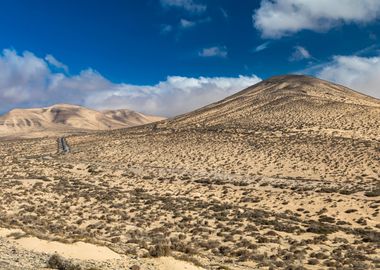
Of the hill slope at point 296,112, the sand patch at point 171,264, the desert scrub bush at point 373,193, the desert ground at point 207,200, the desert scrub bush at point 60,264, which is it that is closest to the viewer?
the desert scrub bush at point 60,264

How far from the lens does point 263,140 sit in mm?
70938

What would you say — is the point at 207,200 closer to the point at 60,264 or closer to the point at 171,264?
the point at 171,264

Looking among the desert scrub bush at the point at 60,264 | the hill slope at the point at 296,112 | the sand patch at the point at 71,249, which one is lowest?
the sand patch at the point at 71,249

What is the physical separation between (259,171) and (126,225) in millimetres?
28256

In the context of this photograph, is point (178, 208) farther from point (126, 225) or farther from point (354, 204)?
point (354, 204)

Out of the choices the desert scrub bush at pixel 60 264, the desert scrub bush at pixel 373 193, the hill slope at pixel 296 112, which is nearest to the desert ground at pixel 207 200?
the desert scrub bush at pixel 60 264

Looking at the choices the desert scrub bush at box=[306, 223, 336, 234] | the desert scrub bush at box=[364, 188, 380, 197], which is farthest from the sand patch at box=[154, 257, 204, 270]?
the desert scrub bush at box=[364, 188, 380, 197]

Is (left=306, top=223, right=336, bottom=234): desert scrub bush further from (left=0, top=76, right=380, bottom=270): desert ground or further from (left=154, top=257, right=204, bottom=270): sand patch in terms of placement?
(left=154, top=257, right=204, bottom=270): sand patch

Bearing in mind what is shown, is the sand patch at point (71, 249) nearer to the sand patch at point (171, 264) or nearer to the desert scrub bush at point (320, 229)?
the sand patch at point (171, 264)

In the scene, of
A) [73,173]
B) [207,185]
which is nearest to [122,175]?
[73,173]

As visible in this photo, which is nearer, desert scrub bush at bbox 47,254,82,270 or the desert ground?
desert scrub bush at bbox 47,254,82,270

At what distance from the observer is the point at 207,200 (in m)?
36.6

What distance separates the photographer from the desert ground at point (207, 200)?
64.0 ft

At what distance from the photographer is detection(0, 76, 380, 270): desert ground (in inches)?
768
